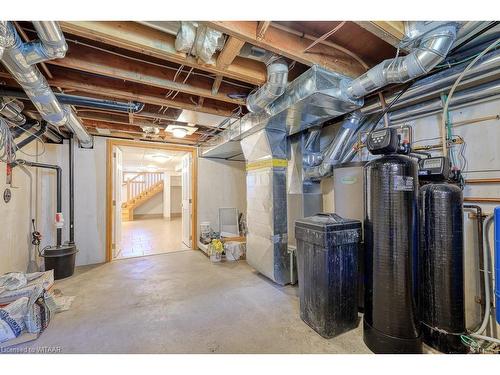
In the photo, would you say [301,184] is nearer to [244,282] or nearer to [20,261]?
[244,282]

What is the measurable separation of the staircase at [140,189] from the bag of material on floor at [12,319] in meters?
8.44

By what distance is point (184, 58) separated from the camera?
1608 mm

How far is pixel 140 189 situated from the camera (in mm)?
10391

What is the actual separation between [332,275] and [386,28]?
5.79 ft

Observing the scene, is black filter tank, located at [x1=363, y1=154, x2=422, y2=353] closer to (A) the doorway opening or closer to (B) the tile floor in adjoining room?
(A) the doorway opening

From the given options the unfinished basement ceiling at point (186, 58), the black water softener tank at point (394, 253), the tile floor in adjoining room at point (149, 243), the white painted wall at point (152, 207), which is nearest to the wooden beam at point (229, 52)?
the unfinished basement ceiling at point (186, 58)

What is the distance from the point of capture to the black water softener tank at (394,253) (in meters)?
1.52

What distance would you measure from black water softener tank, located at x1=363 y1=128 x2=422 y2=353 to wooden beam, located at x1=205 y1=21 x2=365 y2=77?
73 centimetres

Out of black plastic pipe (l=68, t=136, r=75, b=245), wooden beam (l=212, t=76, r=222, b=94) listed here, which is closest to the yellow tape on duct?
wooden beam (l=212, t=76, r=222, b=94)

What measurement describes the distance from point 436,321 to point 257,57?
247cm

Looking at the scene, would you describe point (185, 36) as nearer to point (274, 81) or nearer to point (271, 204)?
point (274, 81)

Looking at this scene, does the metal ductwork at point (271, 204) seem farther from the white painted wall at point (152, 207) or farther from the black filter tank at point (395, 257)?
the white painted wall at point (152, 207)
